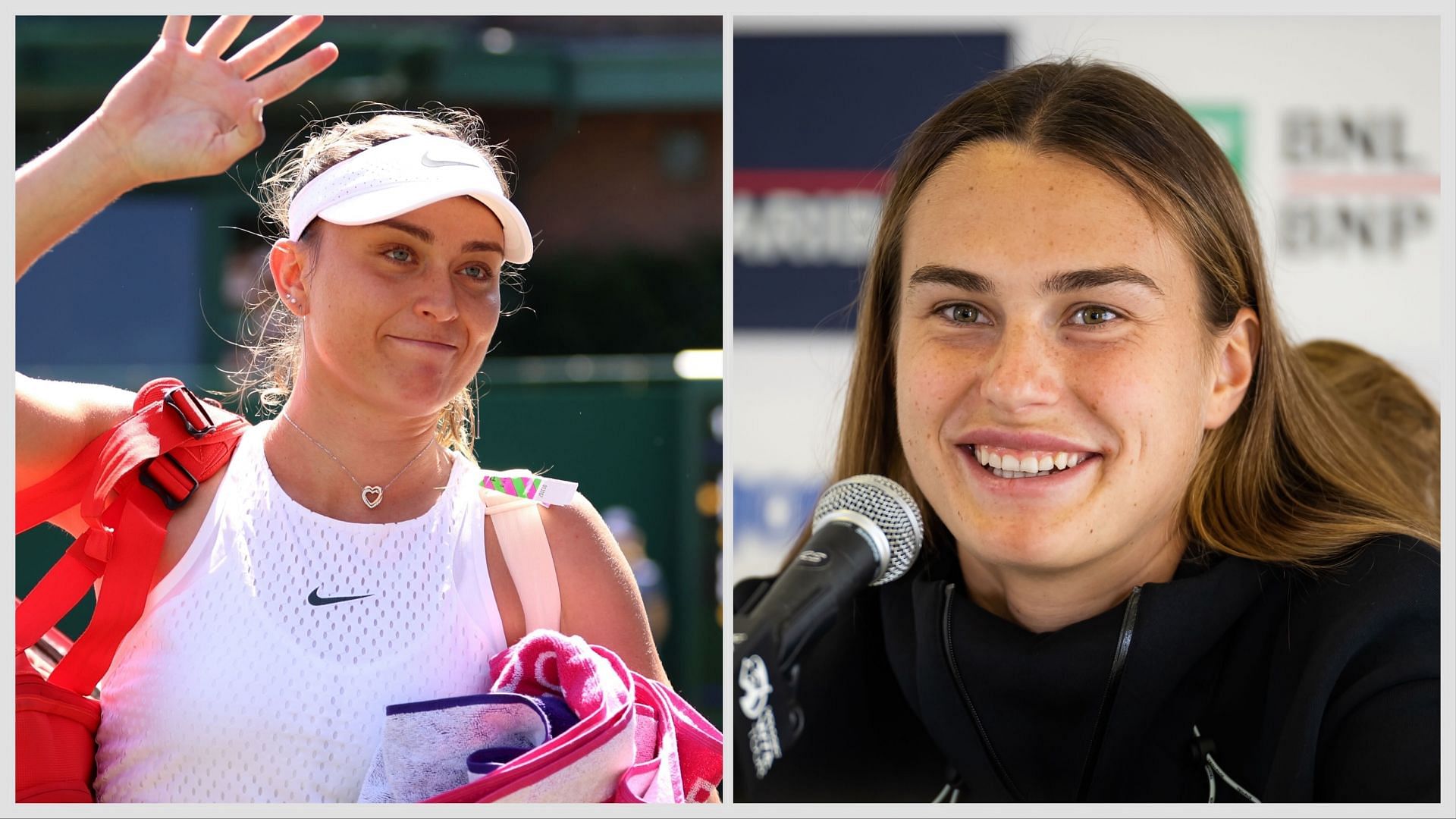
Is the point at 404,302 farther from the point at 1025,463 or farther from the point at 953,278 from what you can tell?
the point at 1025,463

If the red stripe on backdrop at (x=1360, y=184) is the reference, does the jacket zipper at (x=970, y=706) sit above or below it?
below

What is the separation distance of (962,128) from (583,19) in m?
2.93

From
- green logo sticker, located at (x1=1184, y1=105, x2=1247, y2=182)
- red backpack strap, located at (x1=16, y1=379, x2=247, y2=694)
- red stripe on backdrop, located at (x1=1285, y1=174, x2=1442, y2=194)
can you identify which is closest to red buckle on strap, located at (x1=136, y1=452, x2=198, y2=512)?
red backpack strap, located at (x1=16, y1=379, x2=247, y2=694)

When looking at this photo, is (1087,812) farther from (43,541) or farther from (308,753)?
(43,541)

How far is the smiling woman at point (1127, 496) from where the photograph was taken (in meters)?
1.77

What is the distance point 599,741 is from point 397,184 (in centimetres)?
80

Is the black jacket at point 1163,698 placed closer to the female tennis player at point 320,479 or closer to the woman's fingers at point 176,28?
the female tennis player at point 320,479

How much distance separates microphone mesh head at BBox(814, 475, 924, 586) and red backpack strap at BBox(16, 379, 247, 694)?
2.91ft

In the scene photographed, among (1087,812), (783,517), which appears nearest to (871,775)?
(1087,812)

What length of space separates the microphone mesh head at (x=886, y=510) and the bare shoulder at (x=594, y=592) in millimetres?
370

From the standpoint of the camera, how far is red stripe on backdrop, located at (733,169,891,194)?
3580 millimetres

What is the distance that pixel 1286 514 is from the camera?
2.00 m

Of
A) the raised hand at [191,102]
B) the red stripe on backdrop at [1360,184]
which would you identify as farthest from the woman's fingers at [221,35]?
the red stripe on backdrop at [1360,184]

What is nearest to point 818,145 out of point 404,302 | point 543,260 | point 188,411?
point 543,260
